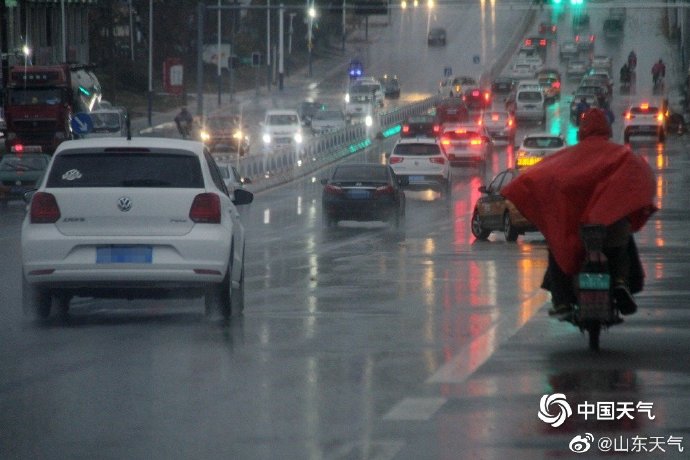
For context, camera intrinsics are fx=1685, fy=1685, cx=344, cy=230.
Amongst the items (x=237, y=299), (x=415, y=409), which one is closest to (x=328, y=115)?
(x=237, y=299)

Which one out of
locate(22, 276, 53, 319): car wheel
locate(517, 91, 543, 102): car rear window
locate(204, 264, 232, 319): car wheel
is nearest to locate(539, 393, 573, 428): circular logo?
locate(204, 264, 232, 319): car wheel

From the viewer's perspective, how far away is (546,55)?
126m

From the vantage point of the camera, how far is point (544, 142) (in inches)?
2127

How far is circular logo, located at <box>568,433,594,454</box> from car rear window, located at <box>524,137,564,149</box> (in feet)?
148

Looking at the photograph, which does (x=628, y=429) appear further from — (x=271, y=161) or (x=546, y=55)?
(x=546, y=55)

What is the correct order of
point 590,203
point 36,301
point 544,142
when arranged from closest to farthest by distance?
1. point 590,203
2. point 36,301
3. point 544,142

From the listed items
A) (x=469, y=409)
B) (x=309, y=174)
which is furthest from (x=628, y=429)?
(x=309, y=174)

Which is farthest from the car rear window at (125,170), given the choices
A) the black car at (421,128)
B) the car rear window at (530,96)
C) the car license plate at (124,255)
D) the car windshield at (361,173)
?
the car rear window at (530,96)

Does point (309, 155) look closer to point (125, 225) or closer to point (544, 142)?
point (544, 142)

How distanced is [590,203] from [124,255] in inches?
165

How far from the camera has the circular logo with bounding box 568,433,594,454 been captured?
8.63 metres

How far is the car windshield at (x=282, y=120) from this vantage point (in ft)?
233

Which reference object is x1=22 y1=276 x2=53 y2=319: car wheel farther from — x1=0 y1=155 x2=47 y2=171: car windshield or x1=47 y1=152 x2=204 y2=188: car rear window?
x1=0 y1=155 x2=47 y2=171: car windshield

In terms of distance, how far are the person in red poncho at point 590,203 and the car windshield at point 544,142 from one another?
41.2 metres
